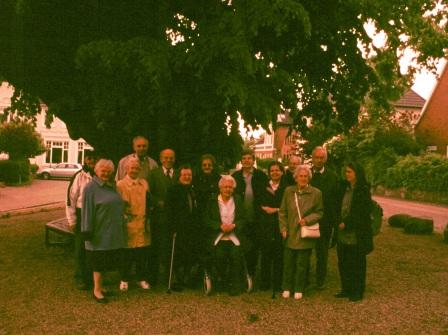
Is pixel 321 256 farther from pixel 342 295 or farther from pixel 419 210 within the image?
pixel 419 210

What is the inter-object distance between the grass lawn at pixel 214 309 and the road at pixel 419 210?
11.2 m

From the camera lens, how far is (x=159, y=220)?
7.64 m

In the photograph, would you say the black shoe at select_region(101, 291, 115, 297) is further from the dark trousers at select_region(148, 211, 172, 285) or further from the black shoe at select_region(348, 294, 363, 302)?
the black shoe at select_region(348, 294, 363, 302)

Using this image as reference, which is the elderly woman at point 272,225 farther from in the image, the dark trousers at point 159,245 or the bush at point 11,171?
the bush at point 11,171

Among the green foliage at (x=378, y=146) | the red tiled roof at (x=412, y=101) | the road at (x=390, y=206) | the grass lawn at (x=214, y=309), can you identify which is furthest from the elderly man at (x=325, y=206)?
the red tiled roof at (x=412, y=101)

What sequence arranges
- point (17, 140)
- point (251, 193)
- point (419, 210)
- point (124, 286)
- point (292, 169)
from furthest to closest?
point (17, 140)
point (419, 210)
point (292, 169)
point (251, 193)
point (124, 286)

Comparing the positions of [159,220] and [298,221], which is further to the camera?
[159,220]

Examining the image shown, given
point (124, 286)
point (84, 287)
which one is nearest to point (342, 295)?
point (124, 286)

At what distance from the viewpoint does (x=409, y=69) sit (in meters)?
17.1

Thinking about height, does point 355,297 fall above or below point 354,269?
below

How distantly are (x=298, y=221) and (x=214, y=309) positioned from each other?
1.64m

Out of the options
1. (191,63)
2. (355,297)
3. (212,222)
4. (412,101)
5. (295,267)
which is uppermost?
(412,101)

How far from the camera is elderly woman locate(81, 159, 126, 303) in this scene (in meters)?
6.84

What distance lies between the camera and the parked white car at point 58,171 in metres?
43.5
